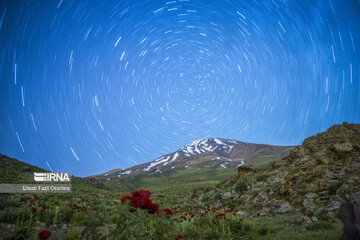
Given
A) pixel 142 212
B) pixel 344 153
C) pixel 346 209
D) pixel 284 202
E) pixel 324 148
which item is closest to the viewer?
pixel 142 212

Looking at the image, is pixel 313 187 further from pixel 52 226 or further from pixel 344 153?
pixel 52 226

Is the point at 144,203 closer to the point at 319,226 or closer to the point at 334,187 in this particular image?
the point at 319,226

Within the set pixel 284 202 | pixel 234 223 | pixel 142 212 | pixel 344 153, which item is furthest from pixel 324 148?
pixel 142 212

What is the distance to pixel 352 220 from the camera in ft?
9.91

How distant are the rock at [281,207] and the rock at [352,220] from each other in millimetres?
4718

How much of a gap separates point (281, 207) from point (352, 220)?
5.31 m

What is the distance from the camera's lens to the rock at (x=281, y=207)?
7.32 m

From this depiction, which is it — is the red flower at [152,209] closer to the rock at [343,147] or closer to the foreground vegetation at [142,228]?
the foreground vegetation at [142,228]

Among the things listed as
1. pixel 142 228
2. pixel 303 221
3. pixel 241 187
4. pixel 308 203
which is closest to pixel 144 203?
pixel 142 228

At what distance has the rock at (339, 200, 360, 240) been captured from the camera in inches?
114

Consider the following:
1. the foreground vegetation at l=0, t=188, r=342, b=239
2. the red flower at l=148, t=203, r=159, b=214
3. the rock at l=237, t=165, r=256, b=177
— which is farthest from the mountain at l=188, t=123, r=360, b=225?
the red flower at l=148, t=203, r=159, b=214

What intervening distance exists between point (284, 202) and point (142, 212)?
7992 millimetres

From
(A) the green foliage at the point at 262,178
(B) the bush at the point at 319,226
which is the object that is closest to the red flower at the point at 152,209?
(B) the bush at the point at 319,226

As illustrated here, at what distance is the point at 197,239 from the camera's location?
15.0 ft
